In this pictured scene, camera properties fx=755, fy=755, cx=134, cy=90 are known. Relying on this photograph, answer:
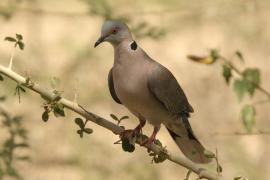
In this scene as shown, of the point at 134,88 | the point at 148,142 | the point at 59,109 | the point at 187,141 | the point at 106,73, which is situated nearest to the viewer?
the point at 59,109

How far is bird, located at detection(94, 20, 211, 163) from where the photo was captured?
10.0 ft

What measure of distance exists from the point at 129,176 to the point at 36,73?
3.91 feet

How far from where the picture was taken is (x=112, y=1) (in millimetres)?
8250

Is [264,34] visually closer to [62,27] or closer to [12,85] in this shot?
[62,27]

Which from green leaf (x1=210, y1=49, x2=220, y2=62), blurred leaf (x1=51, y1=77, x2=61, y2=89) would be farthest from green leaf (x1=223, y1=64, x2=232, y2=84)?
blurred leaf (x1=51, y1=77, x2=61, y2=89)

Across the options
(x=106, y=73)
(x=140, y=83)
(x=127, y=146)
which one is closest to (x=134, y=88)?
(x=140, y=83)

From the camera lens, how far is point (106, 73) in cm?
739

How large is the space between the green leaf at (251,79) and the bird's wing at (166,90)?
305 mm

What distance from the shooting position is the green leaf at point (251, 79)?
3.10 metres

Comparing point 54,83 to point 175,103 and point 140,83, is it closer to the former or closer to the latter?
point 140,83

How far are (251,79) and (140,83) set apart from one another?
1.50 feet

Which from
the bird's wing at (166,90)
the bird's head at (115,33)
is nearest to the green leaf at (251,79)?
the bird's wing at (166,90)

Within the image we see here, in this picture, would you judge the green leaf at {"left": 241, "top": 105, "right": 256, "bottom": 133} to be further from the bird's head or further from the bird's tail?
the bird's head

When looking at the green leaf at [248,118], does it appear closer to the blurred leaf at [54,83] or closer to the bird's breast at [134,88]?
the bird's breast at [134,88]
